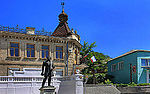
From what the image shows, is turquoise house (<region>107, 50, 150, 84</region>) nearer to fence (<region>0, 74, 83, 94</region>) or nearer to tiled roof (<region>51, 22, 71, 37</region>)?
tiled roof (<region>51, 22, 71, 37</region>)

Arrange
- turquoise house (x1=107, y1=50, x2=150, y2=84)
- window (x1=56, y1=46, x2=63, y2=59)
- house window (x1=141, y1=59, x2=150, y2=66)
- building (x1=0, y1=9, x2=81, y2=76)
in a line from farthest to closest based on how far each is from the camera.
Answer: window (x1=56, y1=46, x2=63, y2=59) → house window (x1=141, y1=59, x2=150, y2=66) → turquoise house (x1=107, y1=50, x2=150, y2=84) → building (x1=0, y1=9, x2=81, y2=76)

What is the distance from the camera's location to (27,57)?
29.3 m

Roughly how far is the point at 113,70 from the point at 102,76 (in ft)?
10.5

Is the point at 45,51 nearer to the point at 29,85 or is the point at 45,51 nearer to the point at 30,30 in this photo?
the point at 30,30

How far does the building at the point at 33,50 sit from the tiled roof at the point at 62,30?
19 centimetres

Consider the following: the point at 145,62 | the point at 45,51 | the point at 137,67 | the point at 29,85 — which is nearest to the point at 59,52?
the point at 45,51

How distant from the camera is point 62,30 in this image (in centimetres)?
3500

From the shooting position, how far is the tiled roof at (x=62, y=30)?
3403cm

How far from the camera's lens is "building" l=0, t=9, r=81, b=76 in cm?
2820

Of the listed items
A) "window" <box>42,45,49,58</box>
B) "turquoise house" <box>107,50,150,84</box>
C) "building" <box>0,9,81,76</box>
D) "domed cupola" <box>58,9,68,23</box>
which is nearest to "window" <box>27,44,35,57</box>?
"building" <box>0,9,81,76</box>

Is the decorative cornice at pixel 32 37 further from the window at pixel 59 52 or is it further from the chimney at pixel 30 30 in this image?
the window at pixel 59 52

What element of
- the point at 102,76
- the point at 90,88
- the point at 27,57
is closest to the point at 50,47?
the point at 27,57

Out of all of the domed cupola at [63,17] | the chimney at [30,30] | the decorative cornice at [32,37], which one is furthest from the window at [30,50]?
the domed cupola at [63,17]

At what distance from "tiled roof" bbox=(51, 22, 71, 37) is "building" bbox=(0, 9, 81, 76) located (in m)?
0.19
